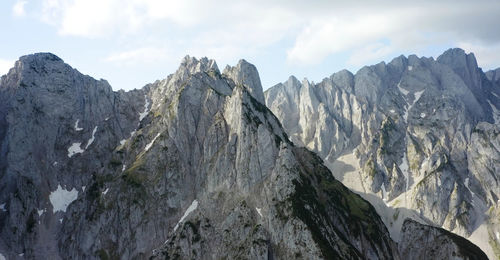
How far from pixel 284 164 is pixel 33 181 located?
4715 inches

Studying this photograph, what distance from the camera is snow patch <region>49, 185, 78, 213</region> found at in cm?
19075

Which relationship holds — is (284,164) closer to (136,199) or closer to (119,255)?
(136,199)

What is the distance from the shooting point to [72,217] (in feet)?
606

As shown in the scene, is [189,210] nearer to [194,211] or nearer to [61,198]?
[194,211]

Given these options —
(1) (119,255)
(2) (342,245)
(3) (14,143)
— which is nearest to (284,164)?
(2) (342,245)

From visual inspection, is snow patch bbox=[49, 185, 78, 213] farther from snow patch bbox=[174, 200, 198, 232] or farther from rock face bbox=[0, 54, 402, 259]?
snow patch bbox=[174, 200, 198, 232]

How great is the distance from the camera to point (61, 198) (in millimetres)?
194750

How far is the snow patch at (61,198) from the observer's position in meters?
191

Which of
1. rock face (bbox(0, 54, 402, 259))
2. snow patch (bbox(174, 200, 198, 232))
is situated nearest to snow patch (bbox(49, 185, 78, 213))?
rock face (bbox(0, 54, 402, 259))

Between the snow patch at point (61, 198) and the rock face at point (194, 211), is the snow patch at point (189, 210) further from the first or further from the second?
the snow patch at point (61, 198)

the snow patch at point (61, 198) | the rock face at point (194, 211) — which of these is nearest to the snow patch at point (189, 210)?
the rock face at point (194, 211)

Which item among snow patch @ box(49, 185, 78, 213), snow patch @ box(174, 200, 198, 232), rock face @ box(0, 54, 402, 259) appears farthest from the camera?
snow patch @ box(49, 185, 78, 213)

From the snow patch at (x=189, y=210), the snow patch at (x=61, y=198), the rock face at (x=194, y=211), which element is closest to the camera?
the rock face at (x=194, y=211)

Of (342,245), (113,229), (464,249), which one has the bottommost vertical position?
(464,249)
